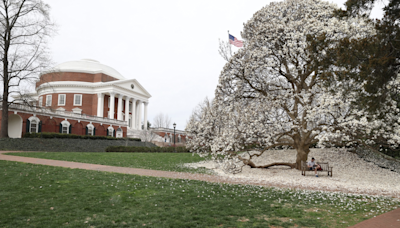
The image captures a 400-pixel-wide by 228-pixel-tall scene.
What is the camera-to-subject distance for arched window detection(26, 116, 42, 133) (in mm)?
35494

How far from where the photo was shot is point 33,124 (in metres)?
36.4

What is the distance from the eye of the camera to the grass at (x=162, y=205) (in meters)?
5.82

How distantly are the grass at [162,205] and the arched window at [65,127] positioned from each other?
33.4m

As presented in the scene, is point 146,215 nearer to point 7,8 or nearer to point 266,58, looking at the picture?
point 266,58

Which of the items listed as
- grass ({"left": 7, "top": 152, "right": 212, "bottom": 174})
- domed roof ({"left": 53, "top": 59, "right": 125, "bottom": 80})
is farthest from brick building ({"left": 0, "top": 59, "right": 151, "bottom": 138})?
grass ({"left": 7, "top": 152, "right": 212, "bottom": 174})

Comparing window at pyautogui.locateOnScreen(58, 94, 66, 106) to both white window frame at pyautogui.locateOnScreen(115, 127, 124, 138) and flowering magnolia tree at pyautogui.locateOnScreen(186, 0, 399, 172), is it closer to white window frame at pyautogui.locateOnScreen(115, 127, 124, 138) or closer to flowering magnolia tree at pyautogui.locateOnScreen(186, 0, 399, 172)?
white window frame at pyautogui.locateOnScreen(115, 127, 124, 138)

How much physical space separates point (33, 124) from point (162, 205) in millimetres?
36251

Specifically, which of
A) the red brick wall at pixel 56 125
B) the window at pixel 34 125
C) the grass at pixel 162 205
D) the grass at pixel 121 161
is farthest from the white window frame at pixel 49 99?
the grass at pixel 162 205

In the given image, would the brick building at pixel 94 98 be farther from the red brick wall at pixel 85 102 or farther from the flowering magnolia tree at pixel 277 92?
the flowering magnolia tree at pixel 277 92

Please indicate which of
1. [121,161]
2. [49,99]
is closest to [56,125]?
[49,99]

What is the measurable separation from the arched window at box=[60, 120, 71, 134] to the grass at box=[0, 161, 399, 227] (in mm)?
33446

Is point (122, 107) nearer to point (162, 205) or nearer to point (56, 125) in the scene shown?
point (56, 125)

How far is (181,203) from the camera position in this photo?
7324 mm

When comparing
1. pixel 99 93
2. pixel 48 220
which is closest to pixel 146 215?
pixel 48 220
